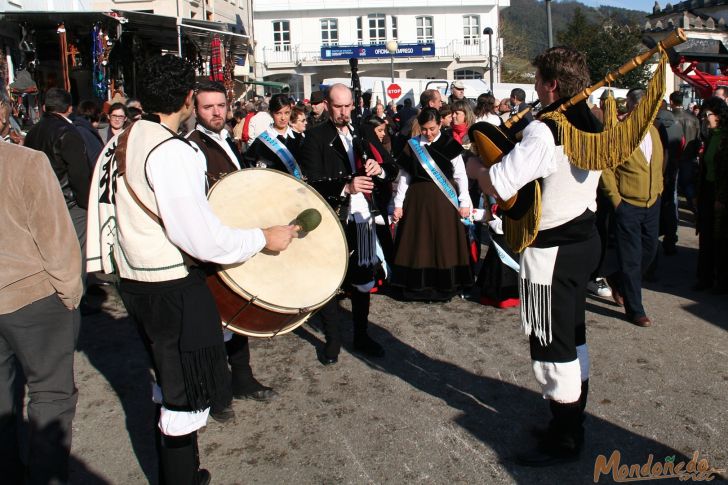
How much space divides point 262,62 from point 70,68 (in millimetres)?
39926

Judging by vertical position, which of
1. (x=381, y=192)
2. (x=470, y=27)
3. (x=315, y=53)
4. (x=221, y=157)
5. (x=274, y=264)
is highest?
(x=470, y=27)

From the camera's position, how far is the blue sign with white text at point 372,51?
49.6 m

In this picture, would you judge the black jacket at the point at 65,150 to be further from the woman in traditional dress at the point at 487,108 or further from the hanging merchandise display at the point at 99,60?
the hanging merchandise display at the point at 99,60

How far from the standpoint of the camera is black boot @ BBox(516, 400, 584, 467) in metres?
3.31

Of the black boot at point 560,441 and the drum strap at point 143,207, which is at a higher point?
the drum strap at point 143,207

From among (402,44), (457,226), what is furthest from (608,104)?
(402,44)

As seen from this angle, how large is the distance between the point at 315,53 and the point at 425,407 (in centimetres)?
5086

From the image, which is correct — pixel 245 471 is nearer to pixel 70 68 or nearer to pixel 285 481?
pixel 285 481

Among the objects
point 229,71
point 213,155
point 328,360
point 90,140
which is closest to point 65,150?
point 90,140

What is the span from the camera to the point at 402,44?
5066cm

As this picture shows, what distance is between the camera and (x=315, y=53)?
5216 cm

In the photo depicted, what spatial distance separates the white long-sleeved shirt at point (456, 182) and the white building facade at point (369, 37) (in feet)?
148

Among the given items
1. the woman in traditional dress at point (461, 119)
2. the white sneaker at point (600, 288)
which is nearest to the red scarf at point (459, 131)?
the woman in traditional dress at point (461, 119)

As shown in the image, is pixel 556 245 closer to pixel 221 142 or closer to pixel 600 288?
pixel 221 142
